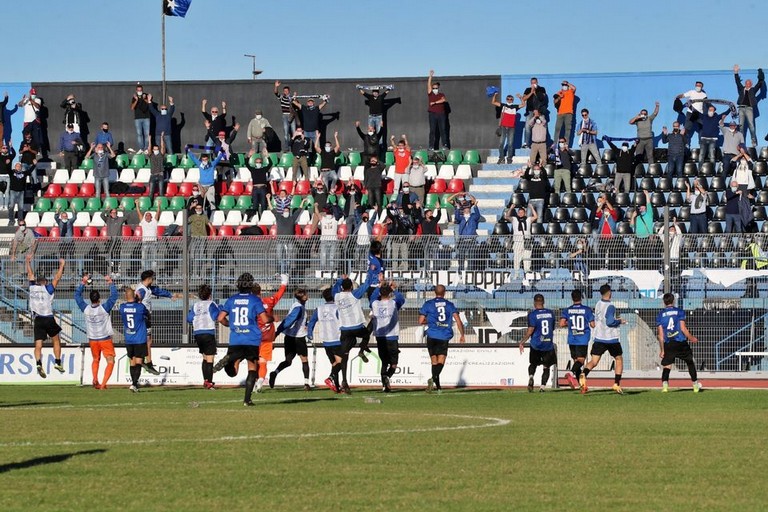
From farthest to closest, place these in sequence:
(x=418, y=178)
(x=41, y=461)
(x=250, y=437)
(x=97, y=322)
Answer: (x=418, y=178)
(x=97, y=322)
(x=250, y=437)
(x=41, y=461)

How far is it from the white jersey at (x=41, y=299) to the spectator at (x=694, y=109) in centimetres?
1958

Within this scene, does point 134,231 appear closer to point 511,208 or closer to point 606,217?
point 511,208

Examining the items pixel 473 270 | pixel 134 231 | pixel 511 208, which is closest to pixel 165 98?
pixel 134 231

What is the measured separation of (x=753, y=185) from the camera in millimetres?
37844

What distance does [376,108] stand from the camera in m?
42.5

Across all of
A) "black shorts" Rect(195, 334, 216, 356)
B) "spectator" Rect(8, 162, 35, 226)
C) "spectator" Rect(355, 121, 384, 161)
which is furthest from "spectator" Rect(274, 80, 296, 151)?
"black shorts" Rect(195, 334, 216, 356)

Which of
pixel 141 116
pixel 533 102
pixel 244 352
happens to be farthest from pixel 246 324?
pixel 141 116

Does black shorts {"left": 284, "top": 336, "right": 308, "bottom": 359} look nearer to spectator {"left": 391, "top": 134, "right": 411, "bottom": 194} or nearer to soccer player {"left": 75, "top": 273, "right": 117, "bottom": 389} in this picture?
soccer player {"left": 75, "top": 273, "right": 117, "bottom": 389}

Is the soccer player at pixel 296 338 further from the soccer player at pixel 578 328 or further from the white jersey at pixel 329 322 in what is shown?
the soccer player at pixel 578 328

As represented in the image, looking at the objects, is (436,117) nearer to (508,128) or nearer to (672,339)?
(508,128)

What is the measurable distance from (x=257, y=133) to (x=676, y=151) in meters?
12.2

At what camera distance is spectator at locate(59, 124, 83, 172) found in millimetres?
42656

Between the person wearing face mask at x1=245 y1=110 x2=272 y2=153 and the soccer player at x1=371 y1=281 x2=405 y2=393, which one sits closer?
the soccer player at x1=371 y1=281 x2=405 y2=393

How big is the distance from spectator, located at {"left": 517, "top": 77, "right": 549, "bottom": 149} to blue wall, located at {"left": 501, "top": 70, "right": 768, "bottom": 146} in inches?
44.0
